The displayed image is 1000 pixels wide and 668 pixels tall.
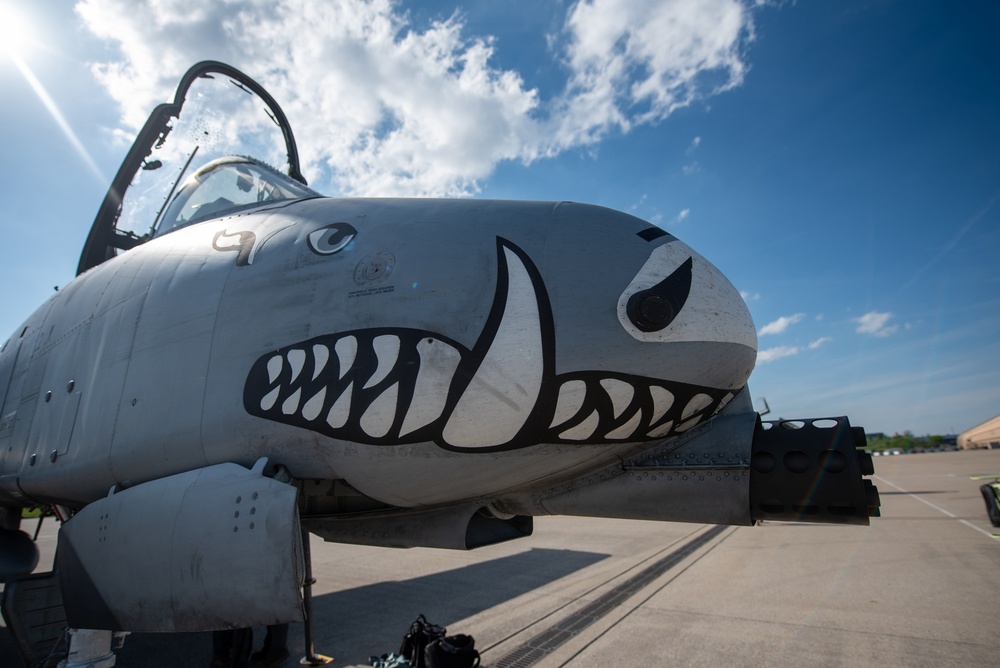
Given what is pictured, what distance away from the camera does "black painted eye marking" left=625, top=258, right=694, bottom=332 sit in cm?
219

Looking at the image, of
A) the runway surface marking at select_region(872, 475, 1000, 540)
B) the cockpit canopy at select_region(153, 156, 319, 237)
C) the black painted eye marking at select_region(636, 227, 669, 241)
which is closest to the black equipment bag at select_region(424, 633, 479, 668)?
the black painted eye marking at select_region(636, 227, 669, 241)

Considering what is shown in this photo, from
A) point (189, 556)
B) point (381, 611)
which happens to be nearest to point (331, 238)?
point (189, 556)

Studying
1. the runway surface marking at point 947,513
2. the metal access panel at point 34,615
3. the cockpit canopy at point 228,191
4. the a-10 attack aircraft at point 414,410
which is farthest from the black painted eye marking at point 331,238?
the runway surface marking at point 947,513

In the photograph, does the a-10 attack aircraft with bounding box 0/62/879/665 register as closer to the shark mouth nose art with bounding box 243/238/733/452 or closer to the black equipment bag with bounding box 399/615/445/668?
the shark mouth nose art with bounding box 243/238/733/452

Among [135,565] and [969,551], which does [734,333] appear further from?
[969,551]

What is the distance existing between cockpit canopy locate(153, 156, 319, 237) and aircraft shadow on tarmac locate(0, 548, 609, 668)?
14.2ft

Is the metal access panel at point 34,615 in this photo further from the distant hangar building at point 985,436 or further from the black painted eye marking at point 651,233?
the distant hangar building at point 985,436

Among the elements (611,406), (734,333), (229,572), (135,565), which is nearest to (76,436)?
(135,565)

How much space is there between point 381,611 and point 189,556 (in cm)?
503

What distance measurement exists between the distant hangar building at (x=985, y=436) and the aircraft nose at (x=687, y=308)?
8398 centimetres

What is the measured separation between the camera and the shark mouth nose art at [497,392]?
2164 millimetres

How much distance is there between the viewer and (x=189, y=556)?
7.72 feet

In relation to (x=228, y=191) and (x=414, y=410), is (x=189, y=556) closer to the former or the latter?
(x=414, y=410)

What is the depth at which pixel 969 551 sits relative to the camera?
894cm
